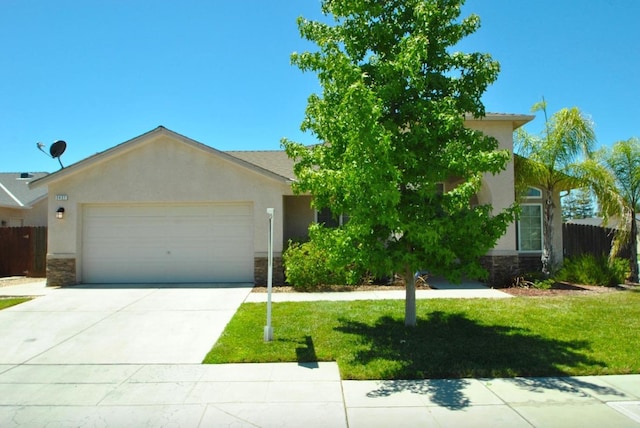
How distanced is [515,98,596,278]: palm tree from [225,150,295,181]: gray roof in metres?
7.48

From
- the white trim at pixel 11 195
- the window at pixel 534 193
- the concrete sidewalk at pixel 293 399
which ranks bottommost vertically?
the concrete sidewalk at pixel 293 399

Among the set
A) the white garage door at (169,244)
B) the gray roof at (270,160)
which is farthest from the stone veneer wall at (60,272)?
the gray roof at (270,160)

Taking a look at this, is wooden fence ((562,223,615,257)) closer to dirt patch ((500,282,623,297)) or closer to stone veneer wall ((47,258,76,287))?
dirt patch ((500,282,623,297))

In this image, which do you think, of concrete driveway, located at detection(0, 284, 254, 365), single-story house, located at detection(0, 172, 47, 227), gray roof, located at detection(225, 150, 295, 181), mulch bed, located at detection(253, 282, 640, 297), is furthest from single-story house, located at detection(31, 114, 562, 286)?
single-story house, located at detection(0, 172, 47, 227)

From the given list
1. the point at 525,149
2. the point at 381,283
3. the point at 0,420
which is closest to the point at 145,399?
the point at 0,420

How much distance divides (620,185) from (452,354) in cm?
1051

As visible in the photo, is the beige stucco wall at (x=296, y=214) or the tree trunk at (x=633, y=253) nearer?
the tree trunk at (x=633, y=253)

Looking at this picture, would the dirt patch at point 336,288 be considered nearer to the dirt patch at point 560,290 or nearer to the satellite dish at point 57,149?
the dirt patch at point 560,290

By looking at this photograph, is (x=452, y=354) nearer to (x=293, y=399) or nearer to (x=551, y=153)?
(x=293, y=399)

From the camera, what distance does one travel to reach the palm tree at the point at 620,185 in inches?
498

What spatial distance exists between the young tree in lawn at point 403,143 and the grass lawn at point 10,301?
8.10 meters

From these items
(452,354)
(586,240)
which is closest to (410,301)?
(452,354)

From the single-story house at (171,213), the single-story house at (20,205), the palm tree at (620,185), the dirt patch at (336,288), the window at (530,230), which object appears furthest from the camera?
the single-story house at (20,205)

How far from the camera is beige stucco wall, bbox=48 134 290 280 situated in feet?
42.9
